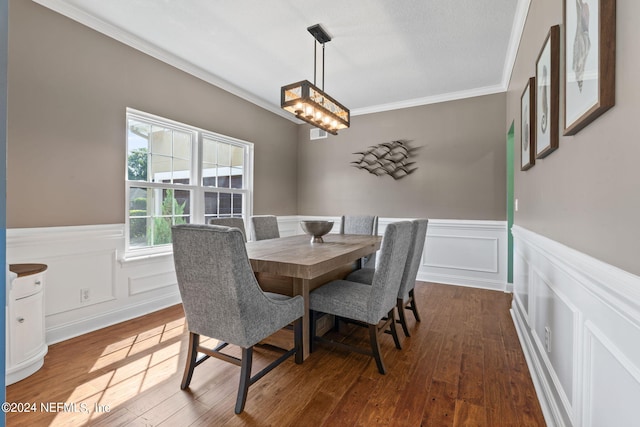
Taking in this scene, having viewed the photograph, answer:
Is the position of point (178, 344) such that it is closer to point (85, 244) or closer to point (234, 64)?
point (85, 244)

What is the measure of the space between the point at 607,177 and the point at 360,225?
8.89 feet

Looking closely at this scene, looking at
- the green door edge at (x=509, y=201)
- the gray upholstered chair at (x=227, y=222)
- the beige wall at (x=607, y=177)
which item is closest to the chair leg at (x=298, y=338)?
the gray upholstered chair at (x=227, y=222)

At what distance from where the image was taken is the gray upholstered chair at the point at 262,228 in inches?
130

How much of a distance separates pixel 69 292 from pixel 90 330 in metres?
0.39

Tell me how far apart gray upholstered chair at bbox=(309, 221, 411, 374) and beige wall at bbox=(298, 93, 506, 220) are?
252 centimetres

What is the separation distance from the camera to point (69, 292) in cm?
242

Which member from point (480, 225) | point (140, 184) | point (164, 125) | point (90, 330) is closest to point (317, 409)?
point (90, 330)

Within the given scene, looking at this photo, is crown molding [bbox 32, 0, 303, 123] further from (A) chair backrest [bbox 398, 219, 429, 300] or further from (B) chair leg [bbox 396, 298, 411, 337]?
(B) chair leg [bbox 396, 298, 411, 337]

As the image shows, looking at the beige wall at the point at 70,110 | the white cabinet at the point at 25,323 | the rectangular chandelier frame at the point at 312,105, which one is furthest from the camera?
the rectangular chandelier frame at the point at 312,105

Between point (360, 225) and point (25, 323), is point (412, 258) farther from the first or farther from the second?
point (25, 323)

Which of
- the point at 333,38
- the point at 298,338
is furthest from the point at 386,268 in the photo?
the point at 333,38

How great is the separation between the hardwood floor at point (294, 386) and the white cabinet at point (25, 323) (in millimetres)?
94

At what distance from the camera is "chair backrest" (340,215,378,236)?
355 centimetres

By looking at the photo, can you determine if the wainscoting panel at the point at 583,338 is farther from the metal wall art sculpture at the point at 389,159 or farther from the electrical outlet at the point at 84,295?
the electrical outlet at the point at 84,295
